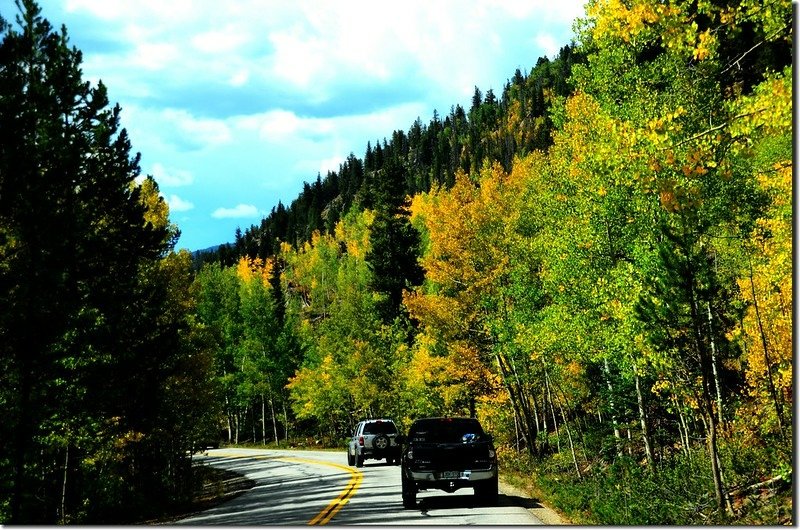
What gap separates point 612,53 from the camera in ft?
56.1

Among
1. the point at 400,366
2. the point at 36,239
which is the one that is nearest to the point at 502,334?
the point at 36,239

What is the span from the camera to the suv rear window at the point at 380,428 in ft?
98.8

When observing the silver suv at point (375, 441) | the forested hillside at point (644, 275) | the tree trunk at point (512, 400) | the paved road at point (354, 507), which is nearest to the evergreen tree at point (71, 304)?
the paved road at point (354, 507)

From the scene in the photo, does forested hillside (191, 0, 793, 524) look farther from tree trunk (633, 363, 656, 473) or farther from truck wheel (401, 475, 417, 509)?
truck wheel (401, 475, 417, 509)

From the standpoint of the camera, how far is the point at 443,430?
14953 mm

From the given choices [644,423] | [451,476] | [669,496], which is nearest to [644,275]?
[669,496]

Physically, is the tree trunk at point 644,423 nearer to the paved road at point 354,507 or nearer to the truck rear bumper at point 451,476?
the paved road at point 354,507

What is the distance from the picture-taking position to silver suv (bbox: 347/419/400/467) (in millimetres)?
29828

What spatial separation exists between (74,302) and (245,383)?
53.4 m

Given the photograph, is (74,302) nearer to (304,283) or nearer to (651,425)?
(651,425)

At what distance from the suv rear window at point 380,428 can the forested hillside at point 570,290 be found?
2884 millimetres

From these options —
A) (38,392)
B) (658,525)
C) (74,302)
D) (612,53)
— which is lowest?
(658,525)

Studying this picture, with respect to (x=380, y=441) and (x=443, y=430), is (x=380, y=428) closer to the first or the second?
(x=380, y=441)

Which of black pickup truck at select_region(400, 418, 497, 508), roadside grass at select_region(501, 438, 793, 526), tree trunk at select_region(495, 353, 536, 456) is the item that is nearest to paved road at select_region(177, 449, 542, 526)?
black pickup truck at select_region(400, 418, 497, 508)
